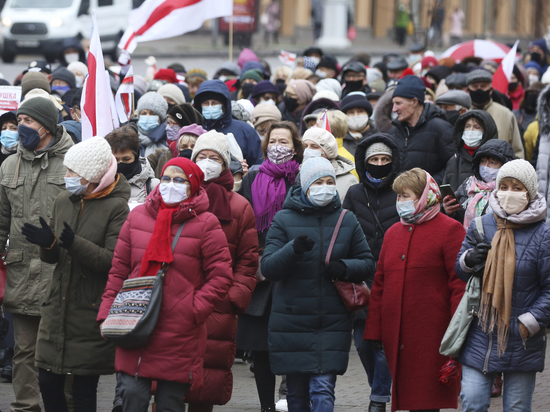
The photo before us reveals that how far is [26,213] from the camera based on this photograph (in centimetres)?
643

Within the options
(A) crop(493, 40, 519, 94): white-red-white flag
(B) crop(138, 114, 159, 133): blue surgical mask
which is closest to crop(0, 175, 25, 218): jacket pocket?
(B) crop(138, 114, 159, 133): blue surgical mask

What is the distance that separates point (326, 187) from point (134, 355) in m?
1.54

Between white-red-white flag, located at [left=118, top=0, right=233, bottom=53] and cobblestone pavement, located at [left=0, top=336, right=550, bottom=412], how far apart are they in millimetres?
4358

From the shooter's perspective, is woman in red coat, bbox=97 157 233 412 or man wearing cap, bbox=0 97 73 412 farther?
man wearing cap, bbox=0 97 73 412

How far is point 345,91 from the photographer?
41.7 feet

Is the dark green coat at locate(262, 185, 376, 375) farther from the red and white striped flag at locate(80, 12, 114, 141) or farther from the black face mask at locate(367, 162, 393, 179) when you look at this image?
the red and white striped flag at locate(80, 12, 114, 141)

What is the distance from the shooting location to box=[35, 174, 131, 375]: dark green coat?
580 centimetres

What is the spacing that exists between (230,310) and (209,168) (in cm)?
92

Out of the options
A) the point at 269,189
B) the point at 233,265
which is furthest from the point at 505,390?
the point at 269,189

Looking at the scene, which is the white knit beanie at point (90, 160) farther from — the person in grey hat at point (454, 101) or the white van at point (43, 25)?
the white van at point (43, 25)

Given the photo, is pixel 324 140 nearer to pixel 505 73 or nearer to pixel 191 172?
pixel 191 172

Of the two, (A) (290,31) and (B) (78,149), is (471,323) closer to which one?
(B) (78,149)

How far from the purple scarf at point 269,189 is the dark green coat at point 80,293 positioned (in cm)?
126

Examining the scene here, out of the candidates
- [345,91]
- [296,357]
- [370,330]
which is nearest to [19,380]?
[296,357]
